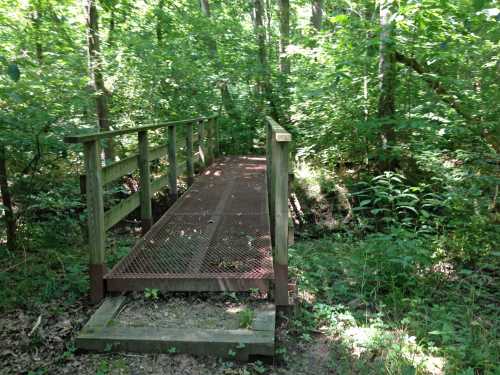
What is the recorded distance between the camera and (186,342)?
2758 mm

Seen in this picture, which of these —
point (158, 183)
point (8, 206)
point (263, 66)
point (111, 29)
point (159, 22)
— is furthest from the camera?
point (263, 66)

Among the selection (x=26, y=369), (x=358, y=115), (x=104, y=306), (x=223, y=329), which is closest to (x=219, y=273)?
(x=223, y=329)

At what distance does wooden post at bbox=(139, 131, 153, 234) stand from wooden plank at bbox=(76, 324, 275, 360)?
2.14 meters

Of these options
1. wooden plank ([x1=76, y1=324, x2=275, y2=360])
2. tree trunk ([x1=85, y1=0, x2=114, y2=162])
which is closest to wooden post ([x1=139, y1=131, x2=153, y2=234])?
wooden plank ([x1=76, y1=324, x2=275, y2=360])

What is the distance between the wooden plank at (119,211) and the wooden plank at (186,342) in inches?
43.3

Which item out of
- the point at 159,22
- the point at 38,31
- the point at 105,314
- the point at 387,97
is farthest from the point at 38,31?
the point at 387,97

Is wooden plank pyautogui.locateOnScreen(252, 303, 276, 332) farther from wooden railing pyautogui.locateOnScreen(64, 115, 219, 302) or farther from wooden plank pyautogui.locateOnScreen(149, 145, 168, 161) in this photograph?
wooden plank pyautogui.locateOnScreen(149, 145, 168, 161)

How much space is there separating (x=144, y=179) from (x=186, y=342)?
7.90 feet

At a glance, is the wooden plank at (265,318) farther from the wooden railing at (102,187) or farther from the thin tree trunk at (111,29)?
the thin tree trunk at (111,29)

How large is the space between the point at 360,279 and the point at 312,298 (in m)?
0.79

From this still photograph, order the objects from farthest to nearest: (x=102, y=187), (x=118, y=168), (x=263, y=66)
Result: (x=263, y=66), (x=118, y=168), (x=102, y=187)

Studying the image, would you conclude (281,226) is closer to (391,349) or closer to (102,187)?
(391,349)

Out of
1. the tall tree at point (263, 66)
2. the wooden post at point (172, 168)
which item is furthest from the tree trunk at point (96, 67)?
the tall tree at point (263, 66)

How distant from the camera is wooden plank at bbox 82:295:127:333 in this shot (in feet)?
9.58
